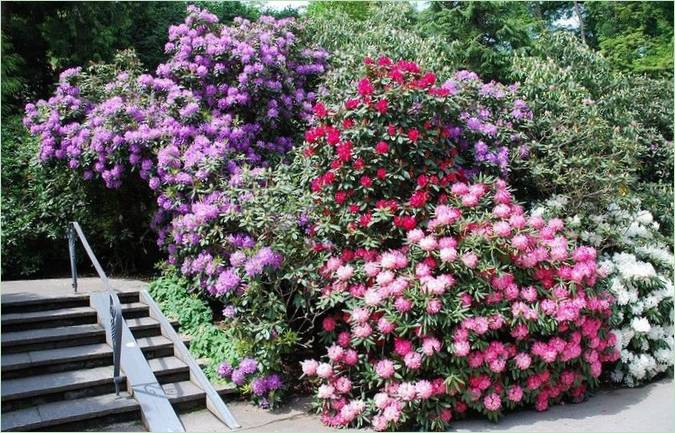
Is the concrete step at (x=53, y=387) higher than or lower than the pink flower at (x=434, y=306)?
lower

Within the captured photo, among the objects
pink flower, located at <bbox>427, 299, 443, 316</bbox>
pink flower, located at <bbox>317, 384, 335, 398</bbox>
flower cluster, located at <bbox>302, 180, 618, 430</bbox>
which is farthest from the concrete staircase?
pink flower, located at <bbox>427, 299, 443, 316</bbox>

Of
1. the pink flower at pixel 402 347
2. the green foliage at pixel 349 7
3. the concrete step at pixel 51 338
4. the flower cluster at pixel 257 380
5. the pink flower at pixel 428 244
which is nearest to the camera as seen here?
the pink flower at pixel 402 347

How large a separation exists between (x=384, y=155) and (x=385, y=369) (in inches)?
69.1

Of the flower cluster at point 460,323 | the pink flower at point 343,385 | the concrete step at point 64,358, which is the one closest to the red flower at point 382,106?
the flower cluster at point 460,323

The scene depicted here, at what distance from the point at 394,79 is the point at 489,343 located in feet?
7.82

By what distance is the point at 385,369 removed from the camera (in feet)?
13.1

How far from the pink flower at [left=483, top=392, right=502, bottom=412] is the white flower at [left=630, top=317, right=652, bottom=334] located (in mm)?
1677

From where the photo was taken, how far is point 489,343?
13.6 ft

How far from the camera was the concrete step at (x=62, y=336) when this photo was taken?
183 inches

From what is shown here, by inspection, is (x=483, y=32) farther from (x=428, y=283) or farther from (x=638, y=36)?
(x=428, y=283)

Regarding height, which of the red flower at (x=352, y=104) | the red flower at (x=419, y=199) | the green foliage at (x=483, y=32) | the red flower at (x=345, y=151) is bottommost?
the red flower at (x=419, y=199)

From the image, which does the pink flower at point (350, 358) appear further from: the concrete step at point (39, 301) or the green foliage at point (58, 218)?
the green foliage at point (58, 218)

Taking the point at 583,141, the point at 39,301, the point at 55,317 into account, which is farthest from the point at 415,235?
the point at 39,301

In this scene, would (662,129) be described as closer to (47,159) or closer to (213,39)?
(213,39)
